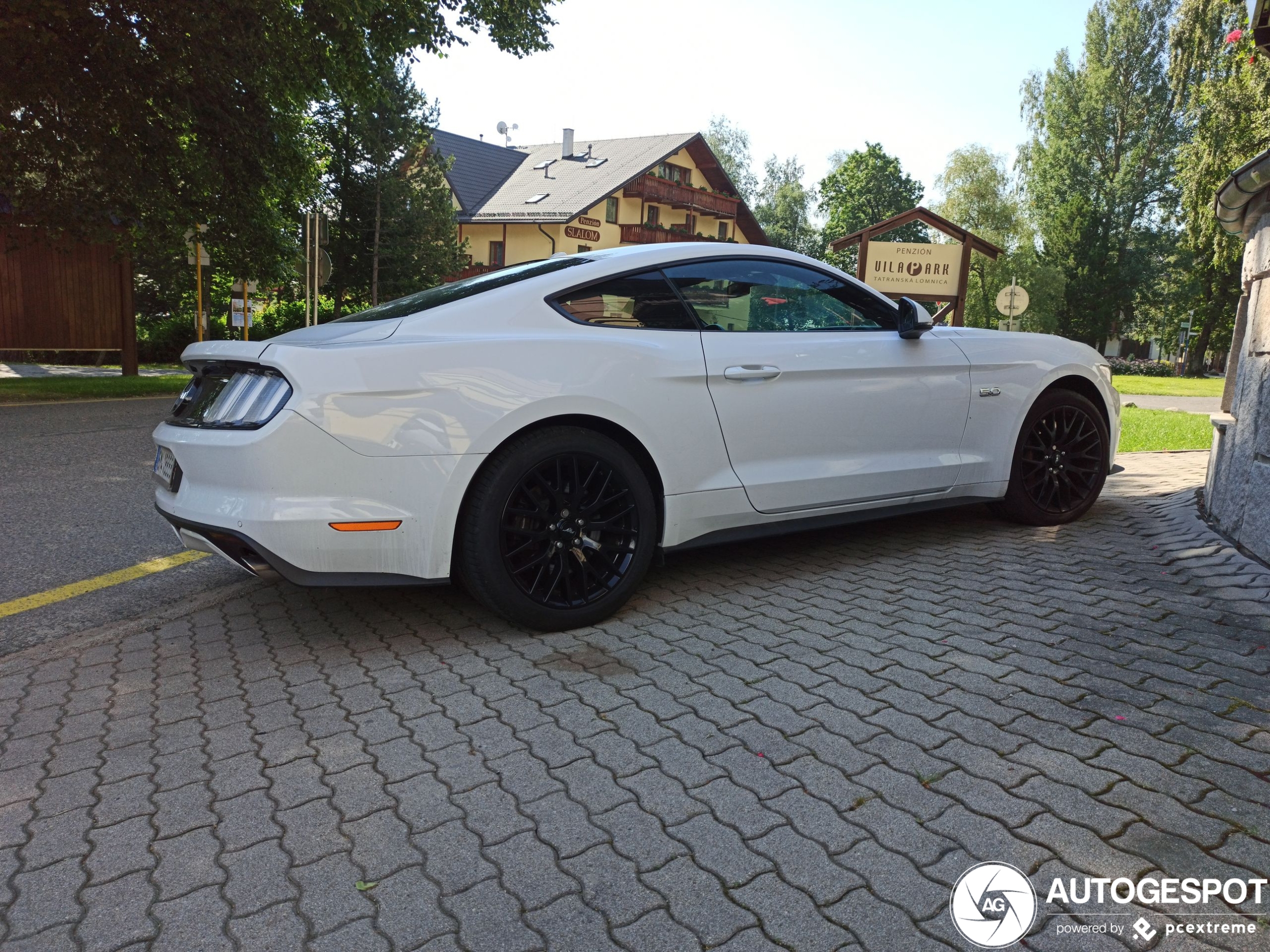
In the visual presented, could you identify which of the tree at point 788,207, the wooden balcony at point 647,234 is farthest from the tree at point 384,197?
the tree at point 788,207

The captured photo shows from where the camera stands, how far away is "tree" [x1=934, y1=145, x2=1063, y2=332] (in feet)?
156

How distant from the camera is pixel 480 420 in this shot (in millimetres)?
3201

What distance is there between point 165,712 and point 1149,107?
53518mm

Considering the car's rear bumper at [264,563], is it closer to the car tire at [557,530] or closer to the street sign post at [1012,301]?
the car tire at [557,530]

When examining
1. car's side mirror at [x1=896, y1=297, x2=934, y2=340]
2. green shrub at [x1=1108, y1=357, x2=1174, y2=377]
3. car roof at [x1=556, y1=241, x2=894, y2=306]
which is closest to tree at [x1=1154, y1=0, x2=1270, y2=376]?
green shrub at [x1=1108, y1=357, x2=1174, y2=377]

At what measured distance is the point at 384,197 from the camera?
28625mm

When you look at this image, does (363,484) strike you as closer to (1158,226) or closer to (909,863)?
(909,863)

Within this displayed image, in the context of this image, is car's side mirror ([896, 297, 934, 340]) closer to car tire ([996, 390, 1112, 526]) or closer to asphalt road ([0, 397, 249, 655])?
car tire ([996, 390, 1112, 526])

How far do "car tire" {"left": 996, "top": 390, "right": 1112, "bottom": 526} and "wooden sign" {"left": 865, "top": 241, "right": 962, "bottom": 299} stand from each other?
31.6 feet

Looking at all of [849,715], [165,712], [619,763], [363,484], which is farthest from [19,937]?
[849,715]

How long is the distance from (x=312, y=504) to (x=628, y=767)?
1407 mm

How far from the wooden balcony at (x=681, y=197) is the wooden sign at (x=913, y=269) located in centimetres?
2704

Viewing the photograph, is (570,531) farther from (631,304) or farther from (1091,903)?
(1091,903)

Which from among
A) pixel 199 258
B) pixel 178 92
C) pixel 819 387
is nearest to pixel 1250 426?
pixel 819 387
